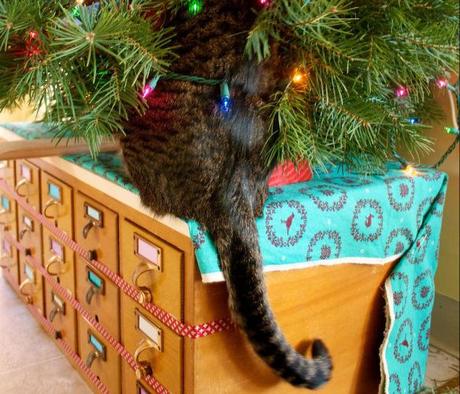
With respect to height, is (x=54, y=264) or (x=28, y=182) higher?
(x=28, y=182)

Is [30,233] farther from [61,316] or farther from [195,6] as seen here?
[195,6]

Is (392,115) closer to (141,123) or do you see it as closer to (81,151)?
(141,123)

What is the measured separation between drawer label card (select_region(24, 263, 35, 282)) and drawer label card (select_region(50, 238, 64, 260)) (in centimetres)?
21

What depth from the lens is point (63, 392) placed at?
1.16m

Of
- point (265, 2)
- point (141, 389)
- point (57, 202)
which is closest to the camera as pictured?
point (265, 2)

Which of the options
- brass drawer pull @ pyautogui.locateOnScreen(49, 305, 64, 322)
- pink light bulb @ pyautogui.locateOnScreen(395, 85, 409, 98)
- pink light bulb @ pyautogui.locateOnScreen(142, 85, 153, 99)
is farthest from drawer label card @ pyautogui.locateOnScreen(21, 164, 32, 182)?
pink light bulb @ pyautogui.locateOnScreen(395, 85, 409, 98)

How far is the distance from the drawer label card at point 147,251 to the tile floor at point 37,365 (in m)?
0.48

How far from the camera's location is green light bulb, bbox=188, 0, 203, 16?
28.1 inches

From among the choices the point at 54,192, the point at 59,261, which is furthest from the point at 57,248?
the point at 54,192

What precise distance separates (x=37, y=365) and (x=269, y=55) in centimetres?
99

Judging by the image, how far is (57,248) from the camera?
4.08 ft

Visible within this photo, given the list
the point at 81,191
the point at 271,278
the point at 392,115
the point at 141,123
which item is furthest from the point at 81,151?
the point at 392,115

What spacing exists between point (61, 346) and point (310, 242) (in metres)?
0.78

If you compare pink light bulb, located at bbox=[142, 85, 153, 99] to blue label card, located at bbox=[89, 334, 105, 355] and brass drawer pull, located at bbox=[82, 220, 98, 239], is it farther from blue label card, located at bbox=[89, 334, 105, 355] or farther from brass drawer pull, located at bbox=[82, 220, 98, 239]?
blue label card, located at bbox=[89, 334, 105, 355]
